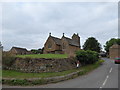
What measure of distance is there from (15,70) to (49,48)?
1071 inches

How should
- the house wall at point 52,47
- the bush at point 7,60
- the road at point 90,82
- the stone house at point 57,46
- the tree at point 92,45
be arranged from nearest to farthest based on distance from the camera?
1. the road at point 90,82
2. the bush at point 7,60
3. the house wall at point 52,47
4. the stone house at point 57,46
5. the tree at point 92,45

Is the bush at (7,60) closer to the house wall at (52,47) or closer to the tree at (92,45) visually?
the house wall at (52,47)

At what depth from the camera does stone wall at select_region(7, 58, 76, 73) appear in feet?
60.6

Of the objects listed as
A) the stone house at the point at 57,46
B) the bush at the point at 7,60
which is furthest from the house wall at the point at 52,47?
the bush at the point at 7,60

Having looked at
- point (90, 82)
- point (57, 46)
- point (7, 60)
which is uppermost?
point (57, 46)

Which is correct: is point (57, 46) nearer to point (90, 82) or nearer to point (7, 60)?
point (7, 60)

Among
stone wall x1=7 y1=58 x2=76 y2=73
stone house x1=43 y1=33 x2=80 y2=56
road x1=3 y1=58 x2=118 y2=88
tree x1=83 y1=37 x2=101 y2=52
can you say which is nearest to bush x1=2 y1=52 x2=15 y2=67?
stone wall x1=7 y1=58 x2=76 y2=73

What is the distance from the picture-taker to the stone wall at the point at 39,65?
18.5 metres

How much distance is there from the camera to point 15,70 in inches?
765

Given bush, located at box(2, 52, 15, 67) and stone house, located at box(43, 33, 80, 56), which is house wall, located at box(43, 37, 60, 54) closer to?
stone house, located at box(43, 33, 80, 56)

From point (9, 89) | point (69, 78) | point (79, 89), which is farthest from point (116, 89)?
point (9, 89)

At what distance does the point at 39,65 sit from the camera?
61.6ft

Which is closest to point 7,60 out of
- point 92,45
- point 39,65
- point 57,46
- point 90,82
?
point 39,65

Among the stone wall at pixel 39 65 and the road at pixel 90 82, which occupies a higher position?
the stone wall at pixel 39 65
